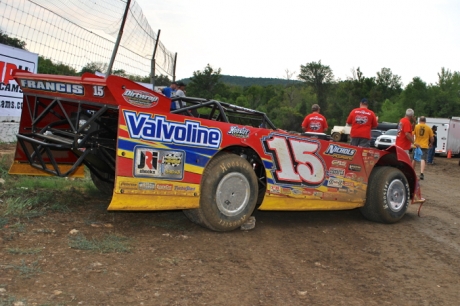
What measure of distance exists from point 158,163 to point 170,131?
0.32 metres

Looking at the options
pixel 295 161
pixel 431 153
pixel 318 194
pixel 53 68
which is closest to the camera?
pixel 295 161

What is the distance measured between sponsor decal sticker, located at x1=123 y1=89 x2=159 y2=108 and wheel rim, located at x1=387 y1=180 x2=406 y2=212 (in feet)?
12.3

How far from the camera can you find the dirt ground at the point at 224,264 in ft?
10.5

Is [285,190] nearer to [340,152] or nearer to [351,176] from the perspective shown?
[340,152]

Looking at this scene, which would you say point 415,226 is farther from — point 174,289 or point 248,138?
point 174,289

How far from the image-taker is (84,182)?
6766 mm

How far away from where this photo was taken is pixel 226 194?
15.7ft

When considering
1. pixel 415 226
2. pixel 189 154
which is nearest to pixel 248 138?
pixel 189 154

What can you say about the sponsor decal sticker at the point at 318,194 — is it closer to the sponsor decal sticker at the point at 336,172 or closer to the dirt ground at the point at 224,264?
the sponsor decal sticker at the point at 336,172

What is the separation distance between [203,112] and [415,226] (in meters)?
3.33

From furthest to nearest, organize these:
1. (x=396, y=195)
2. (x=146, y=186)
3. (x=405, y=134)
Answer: (x=405, y=134)
(x=396, y=195)
(x=146, y=186)

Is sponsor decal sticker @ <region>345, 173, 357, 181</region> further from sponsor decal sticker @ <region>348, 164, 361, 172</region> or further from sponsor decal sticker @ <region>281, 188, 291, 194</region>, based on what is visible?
sponsor decal sticker @ <region>281, 188, 291, 194</region>

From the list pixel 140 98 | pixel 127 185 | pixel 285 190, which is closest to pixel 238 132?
pixel 285 190

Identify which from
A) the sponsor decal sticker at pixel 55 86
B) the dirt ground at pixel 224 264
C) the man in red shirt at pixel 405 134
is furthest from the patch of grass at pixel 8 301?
the man in red shirt at pixel 405 134
